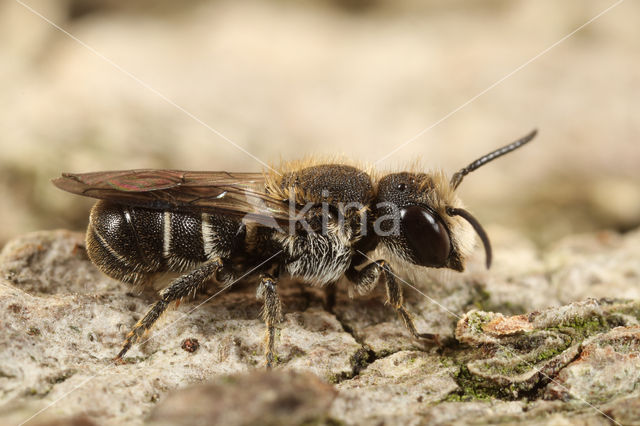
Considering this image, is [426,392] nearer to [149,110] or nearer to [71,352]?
[71,352]

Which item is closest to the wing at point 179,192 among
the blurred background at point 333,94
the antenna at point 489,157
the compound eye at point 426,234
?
the compound eye at point 426,234

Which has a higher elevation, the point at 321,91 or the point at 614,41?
the point at 614,41

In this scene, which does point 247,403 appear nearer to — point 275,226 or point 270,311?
point 270,311

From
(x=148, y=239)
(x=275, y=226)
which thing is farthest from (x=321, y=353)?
(x=148, y=239)

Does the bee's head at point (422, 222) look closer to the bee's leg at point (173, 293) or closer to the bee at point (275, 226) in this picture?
the bee at point (275, 226)

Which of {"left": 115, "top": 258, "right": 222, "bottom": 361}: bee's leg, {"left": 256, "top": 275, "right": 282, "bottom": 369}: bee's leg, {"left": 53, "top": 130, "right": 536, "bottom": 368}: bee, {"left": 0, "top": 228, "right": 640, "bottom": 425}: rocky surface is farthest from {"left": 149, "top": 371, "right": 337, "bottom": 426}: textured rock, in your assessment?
{"left": 53, "top": 130, "right": 536, "bottom": 368}: bee

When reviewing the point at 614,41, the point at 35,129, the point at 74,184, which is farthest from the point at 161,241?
the point at 614,41

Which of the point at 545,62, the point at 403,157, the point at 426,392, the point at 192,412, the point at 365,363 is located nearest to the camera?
the point at 192,412

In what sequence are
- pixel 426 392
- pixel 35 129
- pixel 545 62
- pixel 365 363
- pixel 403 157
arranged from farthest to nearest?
pixel 545 62 → pixel 403 157 → pixel 35 129 → pixel 365 363 → pixel 426 392
